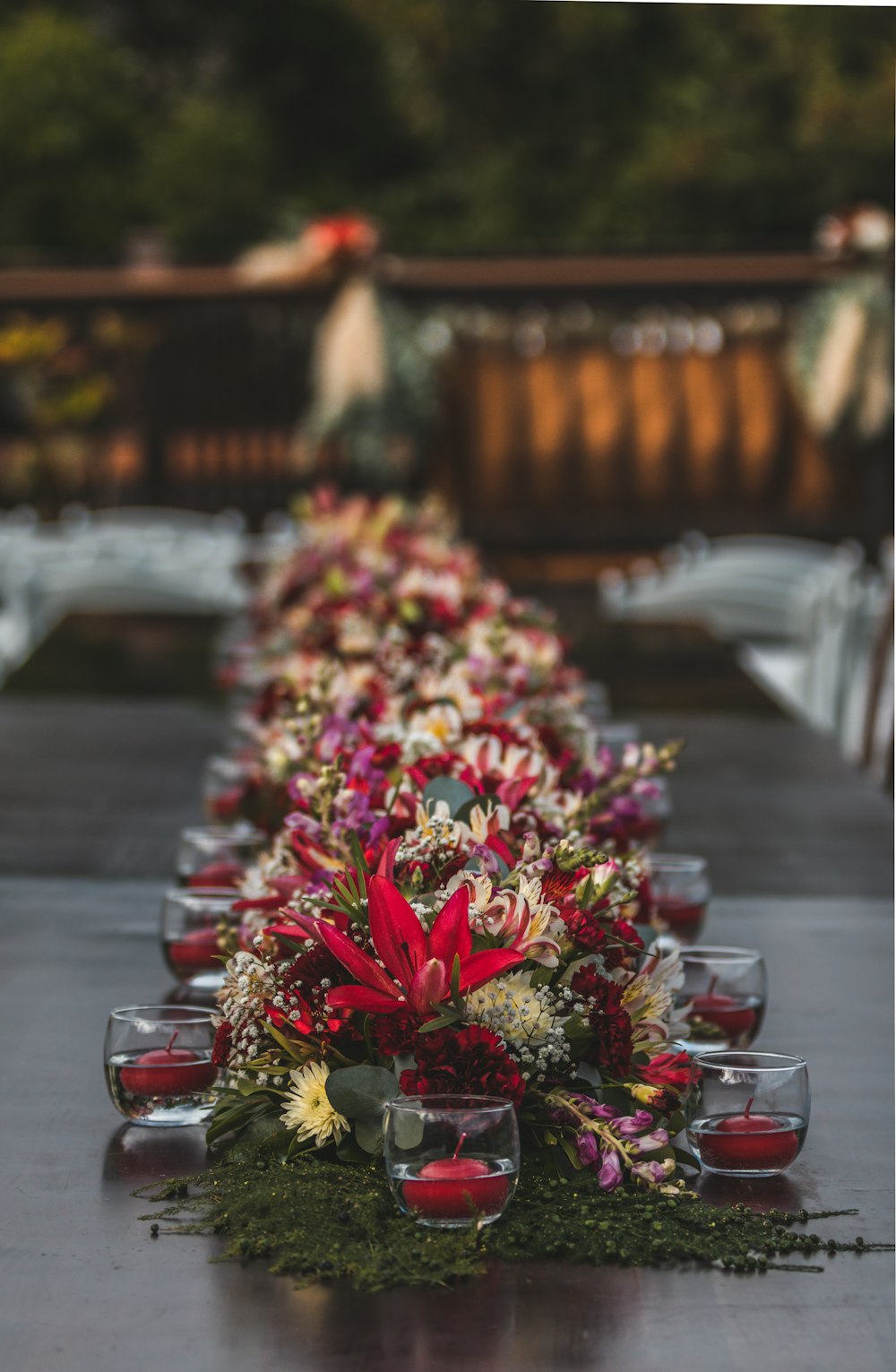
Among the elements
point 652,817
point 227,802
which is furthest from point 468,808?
point 227,802

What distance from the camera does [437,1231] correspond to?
1.24m

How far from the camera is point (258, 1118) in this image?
4.52ft

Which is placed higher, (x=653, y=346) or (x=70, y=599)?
(x=653, y=346)

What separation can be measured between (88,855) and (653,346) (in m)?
10.4

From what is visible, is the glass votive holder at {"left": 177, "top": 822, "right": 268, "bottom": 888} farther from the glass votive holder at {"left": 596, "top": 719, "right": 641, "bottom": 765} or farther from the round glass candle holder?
the glass votive holder at {"left": 596, "top": 719, "right": 641, "bottom": 765}

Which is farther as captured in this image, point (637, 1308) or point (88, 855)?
point (88, 855)

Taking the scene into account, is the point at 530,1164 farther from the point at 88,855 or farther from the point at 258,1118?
the point at 88,855

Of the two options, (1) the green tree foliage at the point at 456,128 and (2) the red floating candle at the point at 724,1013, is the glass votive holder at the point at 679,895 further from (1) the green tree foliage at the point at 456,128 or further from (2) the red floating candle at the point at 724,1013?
(1) the green tree foliage at the point at 456,128

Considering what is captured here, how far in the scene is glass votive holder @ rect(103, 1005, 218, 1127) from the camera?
4.77ft

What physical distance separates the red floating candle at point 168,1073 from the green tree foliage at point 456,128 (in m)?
18.5

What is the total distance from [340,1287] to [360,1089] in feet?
0.49

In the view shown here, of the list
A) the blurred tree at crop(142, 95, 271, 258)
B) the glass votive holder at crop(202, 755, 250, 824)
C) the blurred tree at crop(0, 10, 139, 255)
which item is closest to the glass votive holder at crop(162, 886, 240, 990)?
the glass votive holder at crop(202, 755, 250, 824)

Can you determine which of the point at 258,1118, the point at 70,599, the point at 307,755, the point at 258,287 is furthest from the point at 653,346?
the point at 258,1118

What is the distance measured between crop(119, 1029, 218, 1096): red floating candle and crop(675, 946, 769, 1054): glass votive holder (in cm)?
44
